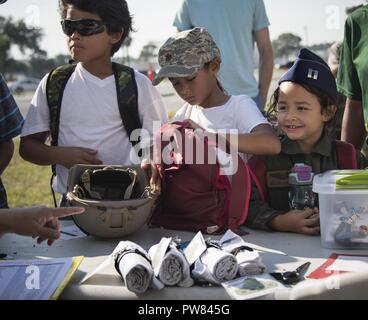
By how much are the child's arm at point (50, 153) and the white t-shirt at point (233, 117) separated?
48cm

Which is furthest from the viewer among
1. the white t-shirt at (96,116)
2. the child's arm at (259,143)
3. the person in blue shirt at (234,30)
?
the person in blue shirt at (234,30)

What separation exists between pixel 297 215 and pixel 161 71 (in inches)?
31.8

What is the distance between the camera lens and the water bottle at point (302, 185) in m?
2.07

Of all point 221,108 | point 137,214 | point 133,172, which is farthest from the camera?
point 221,108

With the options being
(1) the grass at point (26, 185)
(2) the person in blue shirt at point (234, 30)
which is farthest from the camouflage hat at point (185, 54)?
(1) the grass at point (26, 185)

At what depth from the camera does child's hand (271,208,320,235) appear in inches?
78.4

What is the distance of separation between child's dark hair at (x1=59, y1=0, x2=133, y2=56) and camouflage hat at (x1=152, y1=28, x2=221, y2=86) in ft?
0.89

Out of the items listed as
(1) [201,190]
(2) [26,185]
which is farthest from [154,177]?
(2) [26,185]

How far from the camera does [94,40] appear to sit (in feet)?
8.03

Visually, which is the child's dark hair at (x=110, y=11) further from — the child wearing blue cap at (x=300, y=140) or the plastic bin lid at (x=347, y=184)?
the plastic bin lid at (x=347, y=184)

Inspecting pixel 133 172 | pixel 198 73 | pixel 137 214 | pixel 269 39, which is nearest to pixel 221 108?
pixel 198 73

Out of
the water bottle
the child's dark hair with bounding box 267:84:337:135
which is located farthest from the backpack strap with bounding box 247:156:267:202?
the child's dark hair with bounding box 267:84:337:135

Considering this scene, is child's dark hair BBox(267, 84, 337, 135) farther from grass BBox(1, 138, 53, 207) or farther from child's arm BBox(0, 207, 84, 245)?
grass BBox(1, 138, 53, 207)
